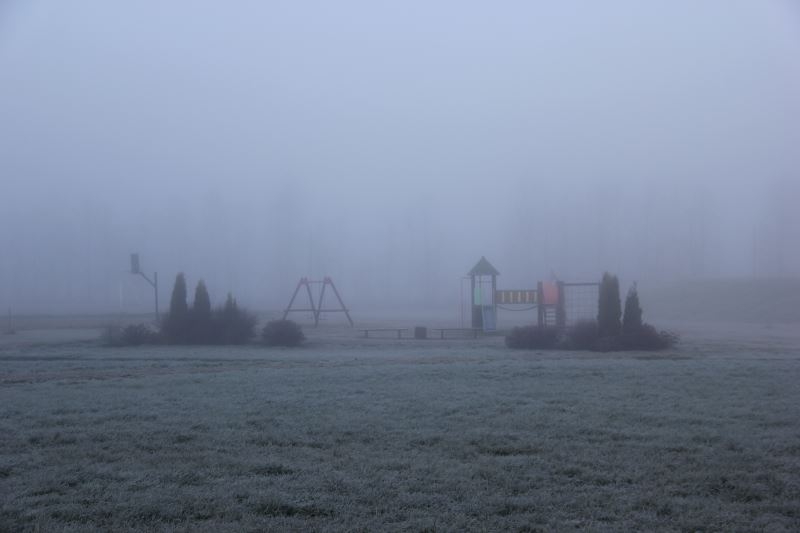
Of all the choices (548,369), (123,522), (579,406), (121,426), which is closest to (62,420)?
(121,426)

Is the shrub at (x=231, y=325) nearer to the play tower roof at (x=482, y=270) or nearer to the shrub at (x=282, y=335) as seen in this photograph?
the shrub at (x=282, y=335)

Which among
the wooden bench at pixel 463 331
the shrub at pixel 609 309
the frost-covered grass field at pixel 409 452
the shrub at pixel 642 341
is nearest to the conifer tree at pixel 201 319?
the wooden bench at pixel 463 331

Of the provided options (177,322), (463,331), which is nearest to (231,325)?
(177,322)

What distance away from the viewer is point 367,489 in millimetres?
6273

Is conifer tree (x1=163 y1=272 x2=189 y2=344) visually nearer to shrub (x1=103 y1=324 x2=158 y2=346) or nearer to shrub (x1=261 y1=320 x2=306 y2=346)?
shrub (x1=103 y1=324 x2=158 y2=346)

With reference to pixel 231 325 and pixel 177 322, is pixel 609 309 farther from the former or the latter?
pixel 177 322

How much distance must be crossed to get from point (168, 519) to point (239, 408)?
4.97 m

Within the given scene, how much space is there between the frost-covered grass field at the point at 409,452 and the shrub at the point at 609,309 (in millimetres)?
8918

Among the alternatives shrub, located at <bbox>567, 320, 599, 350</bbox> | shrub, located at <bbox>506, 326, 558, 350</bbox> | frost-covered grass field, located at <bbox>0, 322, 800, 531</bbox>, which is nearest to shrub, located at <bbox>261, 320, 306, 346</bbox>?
shrub, located at <bbox>506, 326, 558, 350</bbox>

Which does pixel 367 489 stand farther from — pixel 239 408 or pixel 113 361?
pixel 113 361

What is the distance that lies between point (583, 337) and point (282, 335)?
35.2ft

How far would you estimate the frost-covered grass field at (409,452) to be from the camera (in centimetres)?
571

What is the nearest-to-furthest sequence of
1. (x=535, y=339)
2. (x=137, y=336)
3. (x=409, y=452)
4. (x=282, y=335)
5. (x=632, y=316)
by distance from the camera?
1. (x=409, y=452)
2. (x=632, y=316)
3. (x=535, y=339)
4. (x=282, y=335)
5. (x=137, y=336)

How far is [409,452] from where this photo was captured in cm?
763
